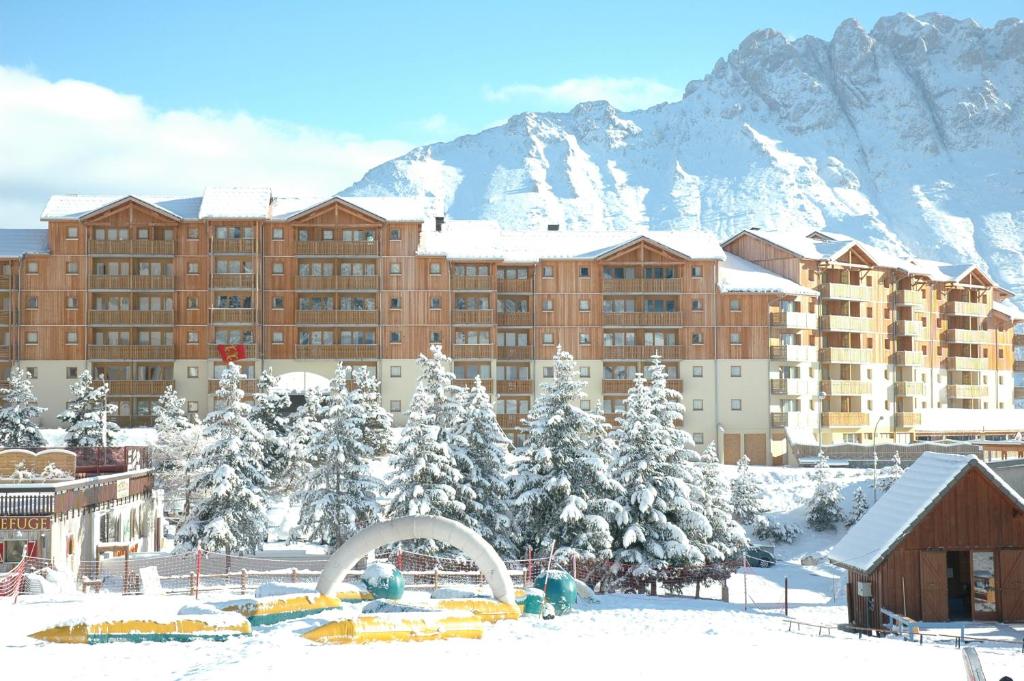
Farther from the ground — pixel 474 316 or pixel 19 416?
pixel 474 316

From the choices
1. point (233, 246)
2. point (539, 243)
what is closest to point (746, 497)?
point (539, 243)

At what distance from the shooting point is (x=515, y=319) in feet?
272

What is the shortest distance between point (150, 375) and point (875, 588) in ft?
192

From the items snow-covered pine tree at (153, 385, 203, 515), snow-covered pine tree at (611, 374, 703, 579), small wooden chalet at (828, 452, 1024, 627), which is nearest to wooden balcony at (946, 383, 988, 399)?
snow-covered pine tree at (611, 374, 703, 579)

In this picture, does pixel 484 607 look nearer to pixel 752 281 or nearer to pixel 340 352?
pixel 340 352

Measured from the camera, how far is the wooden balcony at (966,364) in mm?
104188

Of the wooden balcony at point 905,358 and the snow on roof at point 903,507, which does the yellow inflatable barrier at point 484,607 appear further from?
the wooden balcony at point 905,358

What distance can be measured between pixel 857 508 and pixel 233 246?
43847 mm

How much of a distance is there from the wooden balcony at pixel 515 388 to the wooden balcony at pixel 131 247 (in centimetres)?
2451

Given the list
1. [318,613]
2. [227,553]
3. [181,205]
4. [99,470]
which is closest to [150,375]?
[181,205]

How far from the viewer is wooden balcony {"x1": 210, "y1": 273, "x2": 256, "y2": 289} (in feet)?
262

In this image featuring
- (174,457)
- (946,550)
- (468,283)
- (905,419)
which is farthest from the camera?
(905,419)

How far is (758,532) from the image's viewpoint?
63531 mm

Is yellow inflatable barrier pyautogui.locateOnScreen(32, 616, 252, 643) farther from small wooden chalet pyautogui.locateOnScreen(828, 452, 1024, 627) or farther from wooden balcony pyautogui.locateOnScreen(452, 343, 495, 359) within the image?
wooden balcony pyautogui.locateOnScreen(452, 343, 495, 359)
